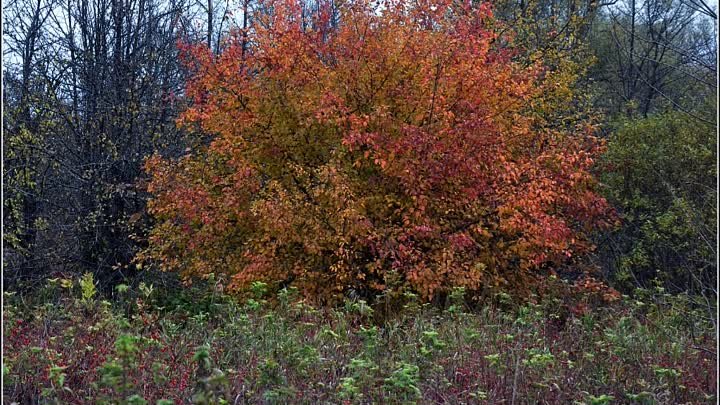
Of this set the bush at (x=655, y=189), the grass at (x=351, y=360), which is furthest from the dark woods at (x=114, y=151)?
the grass at (x=351, y=360)

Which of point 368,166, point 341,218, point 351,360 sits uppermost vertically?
point 368,166

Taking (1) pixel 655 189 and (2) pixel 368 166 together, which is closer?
(2) pixel 368 166

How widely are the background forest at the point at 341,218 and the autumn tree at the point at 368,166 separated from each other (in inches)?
1.3

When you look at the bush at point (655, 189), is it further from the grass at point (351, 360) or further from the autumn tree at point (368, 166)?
the grass at point (351, 360)

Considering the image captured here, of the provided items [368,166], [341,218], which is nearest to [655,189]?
[368,166]

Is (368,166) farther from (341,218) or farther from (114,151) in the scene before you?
(114,151)

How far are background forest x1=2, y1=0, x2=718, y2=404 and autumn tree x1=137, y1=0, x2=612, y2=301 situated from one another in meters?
0.03

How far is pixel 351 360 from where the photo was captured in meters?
5.05

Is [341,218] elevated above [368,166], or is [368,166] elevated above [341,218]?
[368,166]

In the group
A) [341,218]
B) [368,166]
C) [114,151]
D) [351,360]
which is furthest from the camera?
[114,151]

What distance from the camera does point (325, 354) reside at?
552 centimetres

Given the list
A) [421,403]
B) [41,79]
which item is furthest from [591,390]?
[41,79]

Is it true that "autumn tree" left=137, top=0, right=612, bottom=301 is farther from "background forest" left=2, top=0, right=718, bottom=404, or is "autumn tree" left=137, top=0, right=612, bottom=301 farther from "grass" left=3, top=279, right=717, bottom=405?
"grass" left=3, top=279, right=717, bottom=405

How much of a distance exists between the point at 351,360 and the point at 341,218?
9.83 ft
